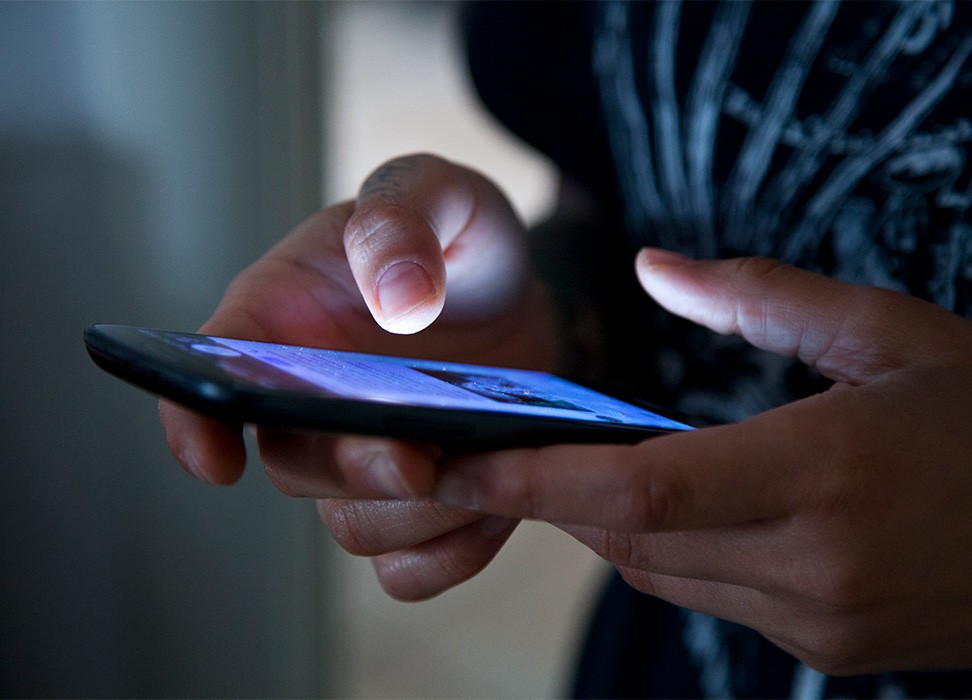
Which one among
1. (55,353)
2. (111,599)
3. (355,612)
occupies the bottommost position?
(355,612)

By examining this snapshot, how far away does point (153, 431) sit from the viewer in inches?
34.3

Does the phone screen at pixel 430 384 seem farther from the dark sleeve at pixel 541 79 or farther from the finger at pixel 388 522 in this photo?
the dark sleeve at pixel 541 79

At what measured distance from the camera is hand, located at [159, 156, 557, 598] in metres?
0.34

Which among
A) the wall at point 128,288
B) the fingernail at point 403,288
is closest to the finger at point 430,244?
the fingernail at point 403,288

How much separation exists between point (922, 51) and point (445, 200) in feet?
1.20

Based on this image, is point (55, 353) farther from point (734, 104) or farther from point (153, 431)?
point (734, 104)

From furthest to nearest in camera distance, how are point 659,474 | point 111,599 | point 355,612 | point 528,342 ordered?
point 355,612
point 111,599
point 528,342
point 659,474

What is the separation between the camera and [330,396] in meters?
0.29

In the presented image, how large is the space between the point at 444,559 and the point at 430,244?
0.20m

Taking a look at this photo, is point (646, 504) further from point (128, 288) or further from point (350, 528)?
point (128, 288)

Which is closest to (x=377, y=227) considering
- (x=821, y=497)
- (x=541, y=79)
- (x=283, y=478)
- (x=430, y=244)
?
(x=430, y=244)

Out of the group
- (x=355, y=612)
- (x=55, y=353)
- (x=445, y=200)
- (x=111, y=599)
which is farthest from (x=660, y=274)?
(x=355, y=612)

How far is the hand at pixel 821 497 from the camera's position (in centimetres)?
30

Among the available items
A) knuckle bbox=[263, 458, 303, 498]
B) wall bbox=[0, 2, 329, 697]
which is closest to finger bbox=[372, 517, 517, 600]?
knuckle bbox=[263, 458, 303, 498]
